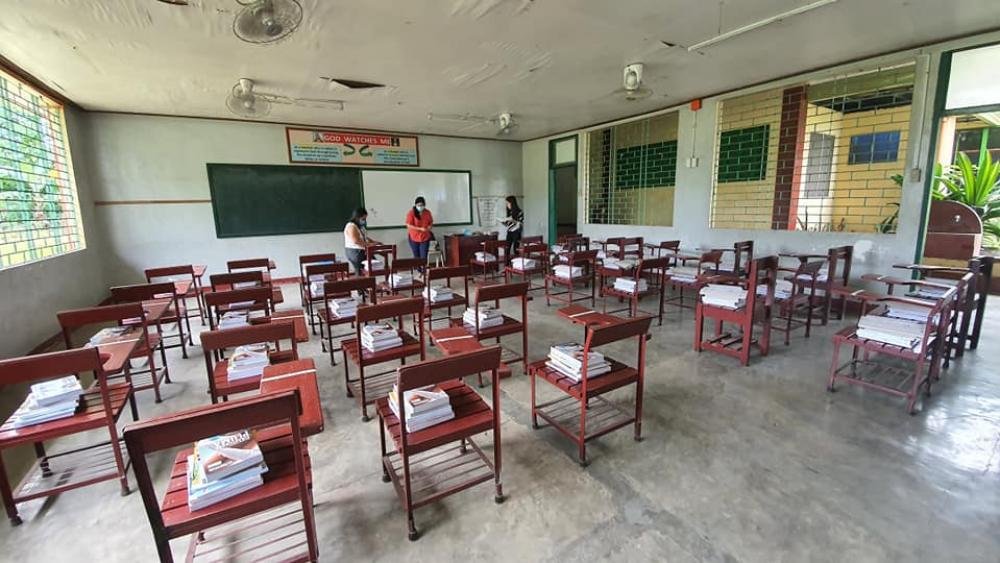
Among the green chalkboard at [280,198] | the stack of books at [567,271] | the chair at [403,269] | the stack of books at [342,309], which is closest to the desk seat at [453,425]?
the stack of books at [342,309]

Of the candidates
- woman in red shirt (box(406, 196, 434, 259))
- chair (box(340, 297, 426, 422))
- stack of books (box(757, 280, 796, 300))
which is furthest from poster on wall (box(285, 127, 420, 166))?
stack of books (box(757, 280, 796, 300))

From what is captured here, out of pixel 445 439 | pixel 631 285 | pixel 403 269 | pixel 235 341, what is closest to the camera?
pixel 445 439

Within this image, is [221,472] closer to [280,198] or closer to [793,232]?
[793,232]

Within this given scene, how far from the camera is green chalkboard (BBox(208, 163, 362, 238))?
22.8 ft

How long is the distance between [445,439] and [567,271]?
12.1 feet

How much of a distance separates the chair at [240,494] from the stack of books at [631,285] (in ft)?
11.7

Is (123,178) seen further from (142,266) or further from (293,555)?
(293,555)

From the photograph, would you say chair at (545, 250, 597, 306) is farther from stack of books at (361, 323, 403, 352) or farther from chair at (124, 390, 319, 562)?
chair at (124, 390, 319, 562)

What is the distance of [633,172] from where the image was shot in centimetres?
766

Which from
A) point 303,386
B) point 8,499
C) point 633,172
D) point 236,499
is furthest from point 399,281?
point 633,172

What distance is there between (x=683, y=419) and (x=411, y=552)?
184 cm

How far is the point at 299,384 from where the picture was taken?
180 centimetres

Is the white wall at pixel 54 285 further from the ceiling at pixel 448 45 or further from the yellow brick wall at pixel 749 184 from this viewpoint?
the yellow brick wall at pixel 749 184

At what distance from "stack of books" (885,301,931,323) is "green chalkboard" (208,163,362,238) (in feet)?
25.5
